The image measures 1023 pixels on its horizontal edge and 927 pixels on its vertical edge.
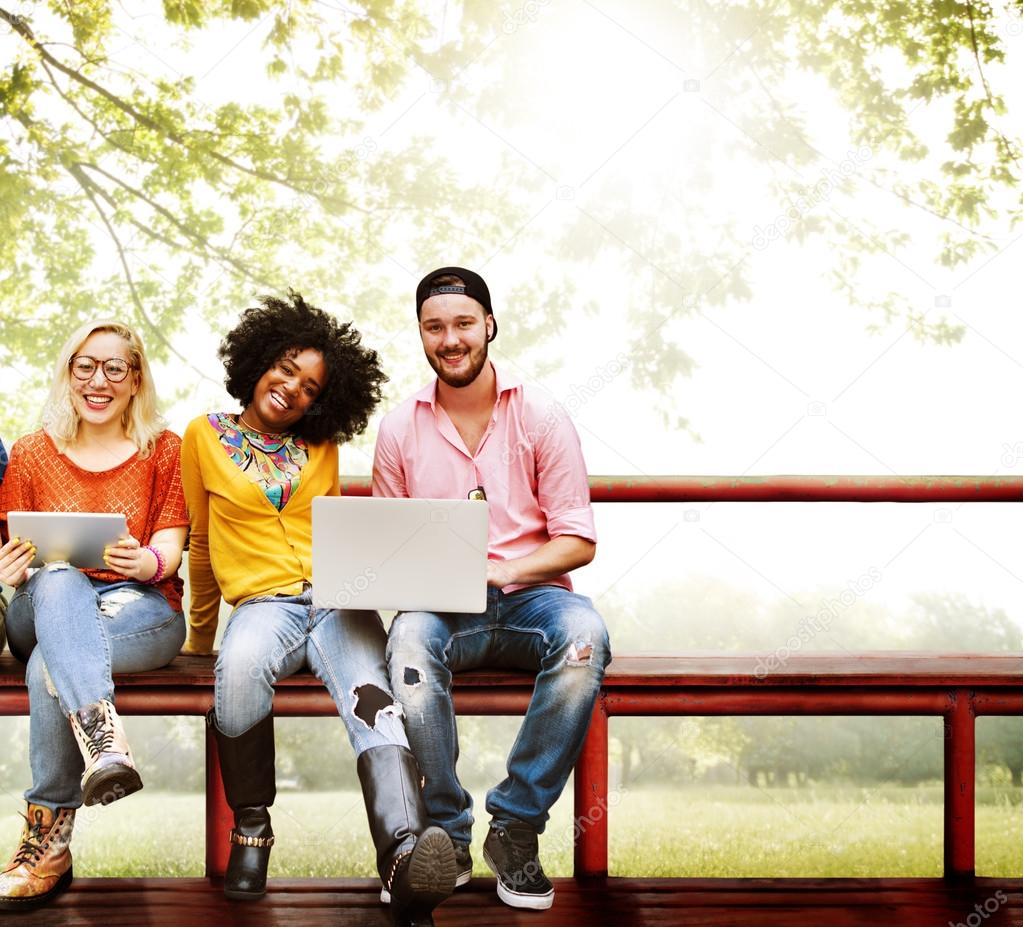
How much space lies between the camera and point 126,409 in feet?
7.52

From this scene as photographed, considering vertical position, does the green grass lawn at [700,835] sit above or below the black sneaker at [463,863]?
below

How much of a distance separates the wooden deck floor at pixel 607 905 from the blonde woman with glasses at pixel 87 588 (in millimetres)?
163

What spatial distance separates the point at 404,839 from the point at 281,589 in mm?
600

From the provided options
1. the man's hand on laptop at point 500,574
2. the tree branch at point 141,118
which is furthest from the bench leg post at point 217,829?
the tree branch at point 141,118

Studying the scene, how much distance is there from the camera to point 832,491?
265 cm

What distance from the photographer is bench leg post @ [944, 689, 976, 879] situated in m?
2.21

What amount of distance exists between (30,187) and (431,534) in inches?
160

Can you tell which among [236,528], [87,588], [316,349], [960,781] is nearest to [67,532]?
[87,588]

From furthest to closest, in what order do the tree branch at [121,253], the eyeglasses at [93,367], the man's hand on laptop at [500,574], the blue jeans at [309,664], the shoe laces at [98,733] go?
the tree branch at [121,253]
the eyeglasses at [93,367]
the man's hand on laptop at [500,574]
the blue jeans at [309,664]
the shoe laces at [98,733]

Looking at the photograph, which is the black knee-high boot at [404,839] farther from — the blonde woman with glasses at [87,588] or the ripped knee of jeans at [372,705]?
the blonde woman with glasses at [87,588]

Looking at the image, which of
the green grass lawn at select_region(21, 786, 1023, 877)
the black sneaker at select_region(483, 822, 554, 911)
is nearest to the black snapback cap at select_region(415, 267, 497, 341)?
the black sneaker at select_region(483, 822, 554, 911)

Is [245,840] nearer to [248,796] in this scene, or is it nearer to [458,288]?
[248,796]

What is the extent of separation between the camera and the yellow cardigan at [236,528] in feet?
6.93

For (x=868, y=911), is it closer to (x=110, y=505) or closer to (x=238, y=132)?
(x=110, y=505)
